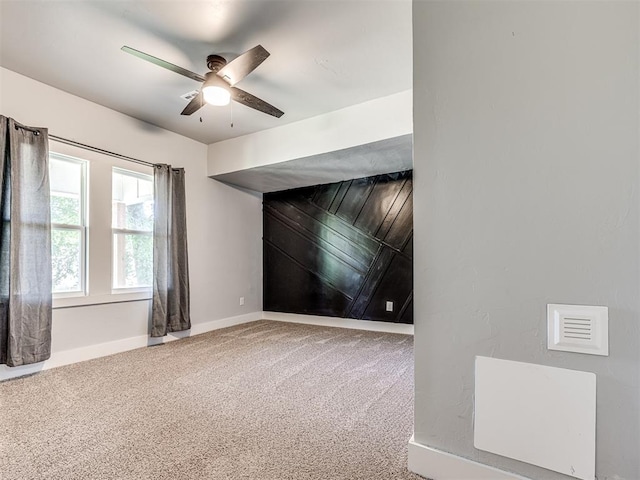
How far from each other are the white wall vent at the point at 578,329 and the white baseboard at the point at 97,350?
12.0ft

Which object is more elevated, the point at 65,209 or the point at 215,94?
the point at 215,94

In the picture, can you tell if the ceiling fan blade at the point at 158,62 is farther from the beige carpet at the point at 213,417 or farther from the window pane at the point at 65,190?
the beige carpet at the point at 213,417

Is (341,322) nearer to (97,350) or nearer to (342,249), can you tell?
(342,249)

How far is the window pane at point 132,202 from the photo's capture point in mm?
3418

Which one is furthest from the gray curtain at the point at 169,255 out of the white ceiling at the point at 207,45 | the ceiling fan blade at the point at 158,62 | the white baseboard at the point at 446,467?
the white baseboard at the point at 446,467

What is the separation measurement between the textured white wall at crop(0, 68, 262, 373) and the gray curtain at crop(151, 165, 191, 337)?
8.1 inches

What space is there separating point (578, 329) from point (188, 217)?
3.95 m

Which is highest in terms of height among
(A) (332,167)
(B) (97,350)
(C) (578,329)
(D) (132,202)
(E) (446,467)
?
(A) (332,167)

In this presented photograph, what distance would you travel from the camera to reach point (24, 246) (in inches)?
101

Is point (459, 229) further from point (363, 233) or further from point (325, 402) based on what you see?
point (363, 233)

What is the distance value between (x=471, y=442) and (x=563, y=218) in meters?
0.89

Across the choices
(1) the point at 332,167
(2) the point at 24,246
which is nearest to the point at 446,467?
(1) the point at 332,167

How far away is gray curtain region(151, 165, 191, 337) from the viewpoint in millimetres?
3512

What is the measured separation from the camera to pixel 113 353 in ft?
10.5
